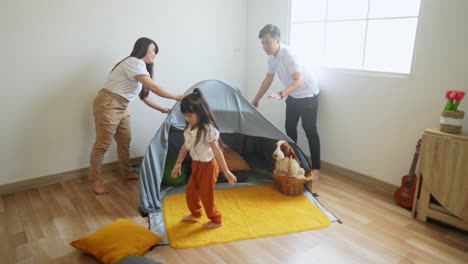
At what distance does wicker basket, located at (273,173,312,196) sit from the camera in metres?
2.50

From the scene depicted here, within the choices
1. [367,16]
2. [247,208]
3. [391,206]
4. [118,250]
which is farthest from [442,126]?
[118,250]

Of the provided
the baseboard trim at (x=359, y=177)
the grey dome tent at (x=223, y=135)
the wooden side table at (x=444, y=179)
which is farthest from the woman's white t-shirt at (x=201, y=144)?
the baseboard trim at (x=359, y=177)

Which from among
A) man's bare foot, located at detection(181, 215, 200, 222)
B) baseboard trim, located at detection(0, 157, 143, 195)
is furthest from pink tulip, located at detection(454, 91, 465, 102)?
baseboard trim, located at detection(0, 157, 143, 195)

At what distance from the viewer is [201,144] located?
1960 mm

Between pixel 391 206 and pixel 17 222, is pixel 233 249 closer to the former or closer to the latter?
pixel 391 206

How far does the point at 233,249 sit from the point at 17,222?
1480 mm

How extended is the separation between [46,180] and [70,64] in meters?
1.00

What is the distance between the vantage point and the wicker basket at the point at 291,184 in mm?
2502

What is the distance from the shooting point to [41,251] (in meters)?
1.90

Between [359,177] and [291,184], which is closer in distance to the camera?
[291,184]

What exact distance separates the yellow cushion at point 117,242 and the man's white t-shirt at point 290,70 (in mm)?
1613

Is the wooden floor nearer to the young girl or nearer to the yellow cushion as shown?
the yellow cushion

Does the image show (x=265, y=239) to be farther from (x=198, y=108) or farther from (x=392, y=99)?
(x=392, y=99)

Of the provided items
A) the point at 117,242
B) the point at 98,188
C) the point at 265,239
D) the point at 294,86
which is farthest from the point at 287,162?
the point at 98,188
